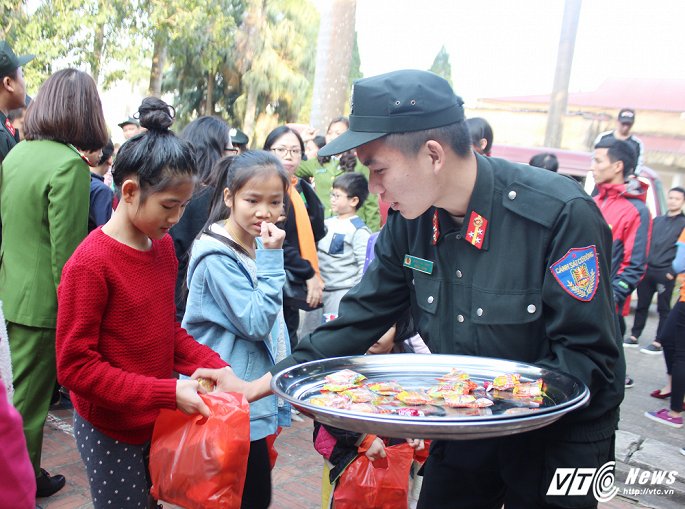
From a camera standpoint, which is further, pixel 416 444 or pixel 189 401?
pixel 416 444

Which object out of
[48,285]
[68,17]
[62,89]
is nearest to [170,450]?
[48,285]

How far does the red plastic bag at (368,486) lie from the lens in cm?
267

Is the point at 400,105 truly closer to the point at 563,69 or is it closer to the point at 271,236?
the point at 271,236

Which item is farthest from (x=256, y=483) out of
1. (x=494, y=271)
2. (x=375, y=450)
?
(x=494, y=271)

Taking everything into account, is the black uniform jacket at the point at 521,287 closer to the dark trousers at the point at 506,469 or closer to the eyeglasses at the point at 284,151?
the dark trousers at the point at 506,469

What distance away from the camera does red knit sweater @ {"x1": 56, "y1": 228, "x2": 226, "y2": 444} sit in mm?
1979

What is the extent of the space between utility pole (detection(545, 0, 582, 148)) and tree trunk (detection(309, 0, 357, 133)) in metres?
8.74


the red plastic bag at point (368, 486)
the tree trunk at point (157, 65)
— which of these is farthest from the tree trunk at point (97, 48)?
the red plastic bag at point (368, 486)

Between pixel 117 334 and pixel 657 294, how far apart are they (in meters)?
7.95

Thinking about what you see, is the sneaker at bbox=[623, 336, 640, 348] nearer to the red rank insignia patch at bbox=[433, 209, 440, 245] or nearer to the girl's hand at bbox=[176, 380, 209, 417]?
the red rank insignia patch at bbox=[433, 209, 440, 245]

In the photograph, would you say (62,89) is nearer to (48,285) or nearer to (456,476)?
(48,285)

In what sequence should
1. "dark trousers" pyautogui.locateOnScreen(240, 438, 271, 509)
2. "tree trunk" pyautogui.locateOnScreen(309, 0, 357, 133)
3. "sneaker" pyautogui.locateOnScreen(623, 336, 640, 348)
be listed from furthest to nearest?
"tree trunk" pyautogui.locateOnScreen(309, 0, 357, 133), "sneaker" pyautogui.locateOnScreen(623, 336, 640, 348), "dark trousers" pyautogui.locateOnScreen(240, 438, 271, 509)

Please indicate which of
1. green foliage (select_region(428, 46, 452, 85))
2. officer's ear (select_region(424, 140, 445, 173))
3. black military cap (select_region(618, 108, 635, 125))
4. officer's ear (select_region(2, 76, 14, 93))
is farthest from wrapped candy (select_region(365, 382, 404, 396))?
green foliage (select_region(428, 46, 452, 85))

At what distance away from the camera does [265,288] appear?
8.62 ft
